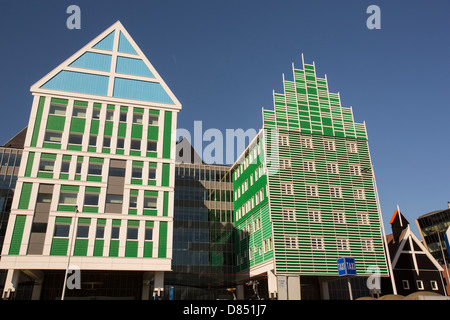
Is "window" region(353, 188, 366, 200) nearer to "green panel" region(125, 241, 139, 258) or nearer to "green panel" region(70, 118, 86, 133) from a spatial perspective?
"green panel" region(125, 241, 139, 258)

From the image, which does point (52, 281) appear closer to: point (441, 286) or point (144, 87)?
point (144, 87)

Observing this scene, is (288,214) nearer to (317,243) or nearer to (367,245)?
(317,243)

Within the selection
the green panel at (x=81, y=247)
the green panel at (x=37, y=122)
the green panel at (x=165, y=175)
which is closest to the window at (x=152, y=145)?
the green panel at (x=165, y=175)

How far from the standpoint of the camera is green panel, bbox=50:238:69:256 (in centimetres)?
4312

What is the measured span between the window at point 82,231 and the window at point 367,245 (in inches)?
1444

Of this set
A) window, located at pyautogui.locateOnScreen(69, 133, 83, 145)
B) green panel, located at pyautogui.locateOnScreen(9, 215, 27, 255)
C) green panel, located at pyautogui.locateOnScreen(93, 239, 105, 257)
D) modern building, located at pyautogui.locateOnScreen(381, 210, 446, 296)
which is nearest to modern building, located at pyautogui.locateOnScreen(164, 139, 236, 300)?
green panel, located at pyautogui.locateOnScreen(93, 239, 105, 257)

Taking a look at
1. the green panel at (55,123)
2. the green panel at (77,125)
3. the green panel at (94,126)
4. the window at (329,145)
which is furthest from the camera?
the window at (329,145)

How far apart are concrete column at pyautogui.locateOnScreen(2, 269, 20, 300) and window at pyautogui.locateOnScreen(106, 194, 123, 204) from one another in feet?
41.4

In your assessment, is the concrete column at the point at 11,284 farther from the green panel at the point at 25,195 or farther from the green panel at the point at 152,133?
the green panel at the point at 152,133

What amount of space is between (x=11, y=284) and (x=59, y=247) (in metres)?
5.97

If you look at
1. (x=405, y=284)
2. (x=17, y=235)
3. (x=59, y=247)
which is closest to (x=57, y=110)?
(x=17, y=235)

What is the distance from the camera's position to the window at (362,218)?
176ft

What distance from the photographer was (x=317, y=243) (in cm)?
5100

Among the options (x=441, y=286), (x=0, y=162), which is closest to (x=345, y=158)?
(x=441, y=286)
